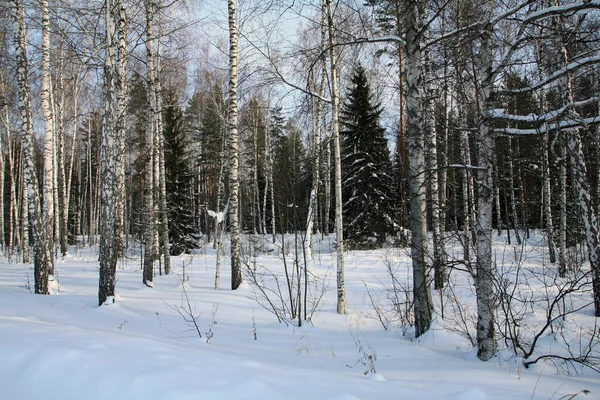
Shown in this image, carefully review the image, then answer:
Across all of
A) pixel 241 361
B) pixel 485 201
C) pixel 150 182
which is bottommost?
pixel 241 361

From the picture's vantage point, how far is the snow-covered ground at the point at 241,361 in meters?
2.58

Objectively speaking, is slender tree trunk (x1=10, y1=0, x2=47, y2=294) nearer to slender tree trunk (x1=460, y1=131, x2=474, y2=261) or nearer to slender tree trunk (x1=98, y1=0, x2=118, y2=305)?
slender tree trunk (x1=98, y1=0, x2=118, y2=305)

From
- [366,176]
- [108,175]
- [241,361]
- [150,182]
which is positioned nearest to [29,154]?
[108,175]

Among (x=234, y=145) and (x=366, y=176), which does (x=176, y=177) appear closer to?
(x=366, y=176)

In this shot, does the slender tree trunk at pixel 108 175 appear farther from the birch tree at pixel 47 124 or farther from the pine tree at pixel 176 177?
the pine tree at pixel 176 177

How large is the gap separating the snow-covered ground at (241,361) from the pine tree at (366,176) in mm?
10833

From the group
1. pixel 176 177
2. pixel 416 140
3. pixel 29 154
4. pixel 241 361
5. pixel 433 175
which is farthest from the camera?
pixel 176 177

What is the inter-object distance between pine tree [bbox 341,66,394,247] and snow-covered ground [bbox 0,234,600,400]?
1083cm

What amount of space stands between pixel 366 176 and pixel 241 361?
571 inches

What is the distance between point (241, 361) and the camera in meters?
3.31

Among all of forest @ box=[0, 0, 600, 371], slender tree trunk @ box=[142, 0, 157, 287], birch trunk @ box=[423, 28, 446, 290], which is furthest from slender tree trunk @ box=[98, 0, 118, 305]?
birch trunk @ box=[423, 28, 446, 290]

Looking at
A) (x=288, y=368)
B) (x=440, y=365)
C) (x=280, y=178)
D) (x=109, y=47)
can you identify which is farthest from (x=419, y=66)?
(x=109, y=47)

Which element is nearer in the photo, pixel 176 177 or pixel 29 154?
pixel 29 154

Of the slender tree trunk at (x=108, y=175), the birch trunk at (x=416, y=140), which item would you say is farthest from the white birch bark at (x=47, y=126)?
the birch trunk at (x=416, y=140)
